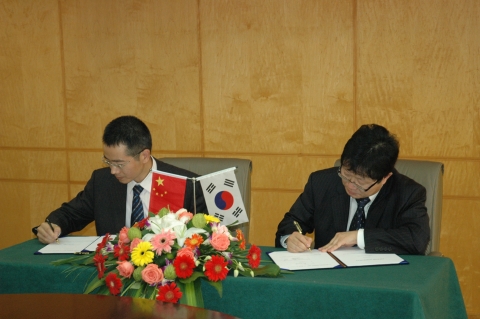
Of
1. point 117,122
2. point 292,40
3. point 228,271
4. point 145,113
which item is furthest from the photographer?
point 145,113

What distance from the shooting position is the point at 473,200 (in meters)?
4.34

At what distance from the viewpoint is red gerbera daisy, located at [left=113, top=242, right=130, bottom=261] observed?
233 cm

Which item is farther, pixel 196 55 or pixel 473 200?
pixel 196 55

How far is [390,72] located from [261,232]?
4.78ft

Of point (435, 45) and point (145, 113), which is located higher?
point (435, 45)

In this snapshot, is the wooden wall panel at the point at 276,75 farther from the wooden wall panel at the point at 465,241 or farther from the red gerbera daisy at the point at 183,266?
the red gerbera daisy at the point at 183,266

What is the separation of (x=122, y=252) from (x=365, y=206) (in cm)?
125

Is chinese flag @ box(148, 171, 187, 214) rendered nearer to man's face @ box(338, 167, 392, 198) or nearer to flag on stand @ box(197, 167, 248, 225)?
flag on stand @ box(197, 167, 248, 225)

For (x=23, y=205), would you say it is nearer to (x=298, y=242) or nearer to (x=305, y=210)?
(x=305, y=210)

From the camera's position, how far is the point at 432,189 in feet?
10.4

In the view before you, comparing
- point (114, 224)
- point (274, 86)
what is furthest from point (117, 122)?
point (274, 86)

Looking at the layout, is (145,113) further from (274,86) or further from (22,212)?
(22,212)

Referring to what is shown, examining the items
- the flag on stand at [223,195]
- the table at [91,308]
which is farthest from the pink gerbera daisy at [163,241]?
the flag on stand at [223,195]

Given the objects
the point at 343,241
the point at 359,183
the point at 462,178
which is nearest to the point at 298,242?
the point at 343,241
